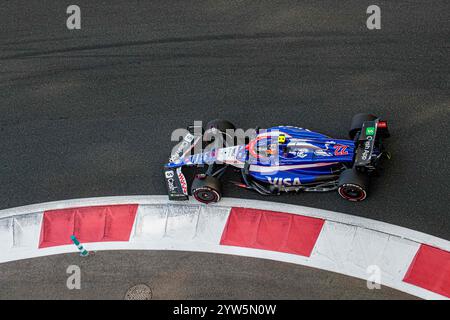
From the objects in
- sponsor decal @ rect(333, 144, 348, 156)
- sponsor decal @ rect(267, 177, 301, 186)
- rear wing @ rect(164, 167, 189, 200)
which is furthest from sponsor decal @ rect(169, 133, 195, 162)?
sponsor decal @ rect(333, 144, 348, 156)

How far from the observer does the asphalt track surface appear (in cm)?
A: 923

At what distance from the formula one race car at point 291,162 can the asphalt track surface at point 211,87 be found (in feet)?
1.43

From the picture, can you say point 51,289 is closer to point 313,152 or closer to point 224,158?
point 224,158

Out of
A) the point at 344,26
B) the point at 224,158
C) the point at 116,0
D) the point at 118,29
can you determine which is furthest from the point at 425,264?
the point at 116,0

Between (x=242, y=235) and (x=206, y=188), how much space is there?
3.68 feet

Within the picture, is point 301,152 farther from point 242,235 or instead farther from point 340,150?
point 242,235

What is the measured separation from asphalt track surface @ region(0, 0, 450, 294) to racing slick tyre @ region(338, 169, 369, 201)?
46cm

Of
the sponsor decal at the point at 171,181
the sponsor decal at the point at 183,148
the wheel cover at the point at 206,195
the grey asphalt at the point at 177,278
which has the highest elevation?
the sponsor decal at the point at 183,148

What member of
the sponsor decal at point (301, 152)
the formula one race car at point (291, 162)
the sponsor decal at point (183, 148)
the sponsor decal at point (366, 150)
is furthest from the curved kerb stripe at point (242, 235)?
the sponsor decal at point (366, 150)

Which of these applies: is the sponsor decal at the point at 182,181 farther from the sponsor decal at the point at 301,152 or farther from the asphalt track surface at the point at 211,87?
the sponsor decal at the point at 301,152

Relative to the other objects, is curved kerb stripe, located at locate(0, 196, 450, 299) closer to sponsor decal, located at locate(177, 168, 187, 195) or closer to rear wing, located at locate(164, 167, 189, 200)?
rear wing, located at locate(164, 167, 189, 200)

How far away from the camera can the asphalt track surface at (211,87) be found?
9.23 m

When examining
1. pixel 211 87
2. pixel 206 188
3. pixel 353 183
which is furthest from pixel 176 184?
pixel 353 183

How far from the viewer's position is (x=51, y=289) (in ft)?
27.5
